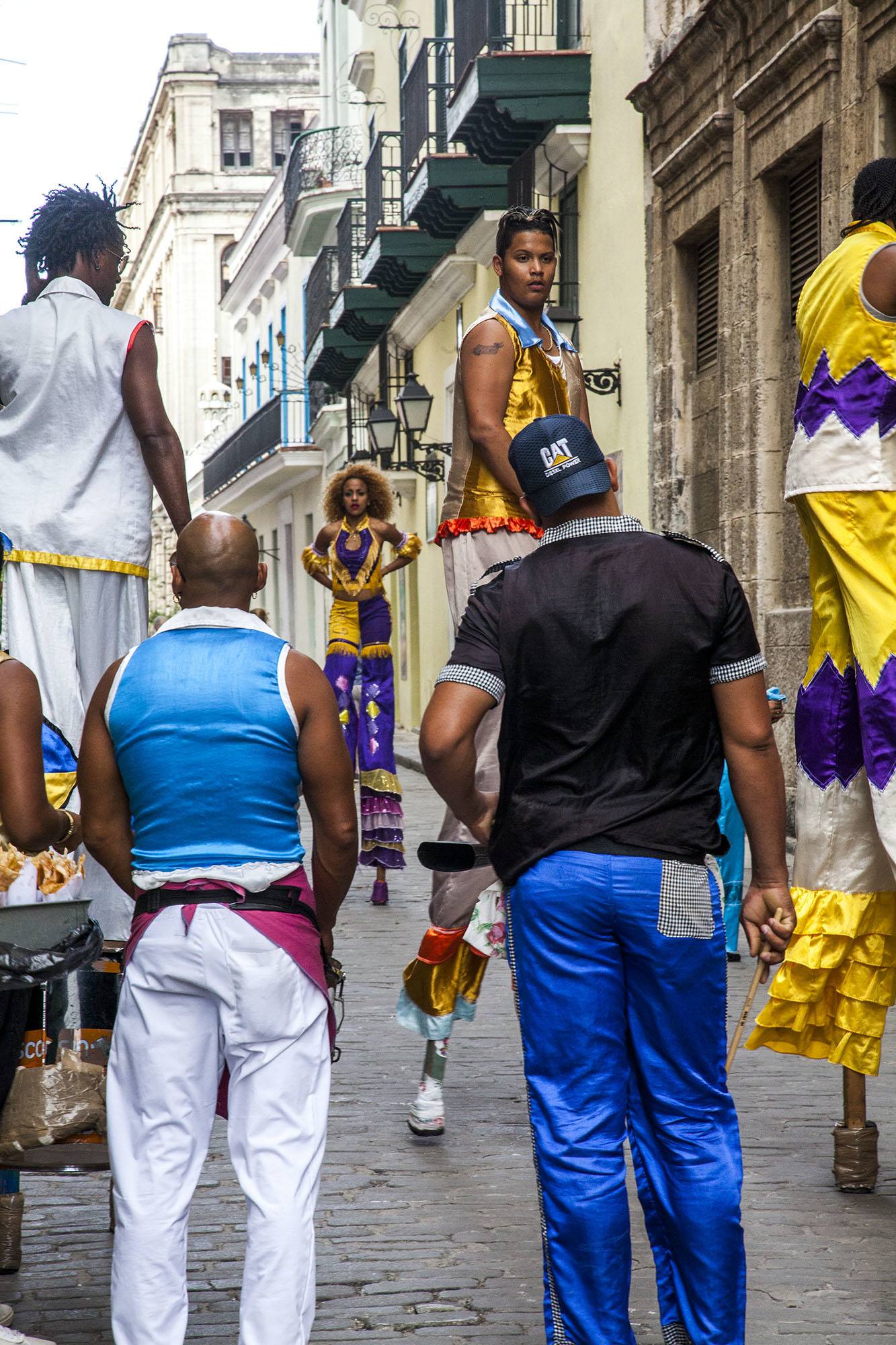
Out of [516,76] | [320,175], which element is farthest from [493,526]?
[320,175]

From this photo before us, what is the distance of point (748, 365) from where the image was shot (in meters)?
13.3

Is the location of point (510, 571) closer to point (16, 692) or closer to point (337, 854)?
point (337, 854)

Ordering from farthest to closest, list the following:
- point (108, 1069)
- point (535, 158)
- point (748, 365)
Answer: point (535, 158)
point (748, 365)
point (108, 1069)

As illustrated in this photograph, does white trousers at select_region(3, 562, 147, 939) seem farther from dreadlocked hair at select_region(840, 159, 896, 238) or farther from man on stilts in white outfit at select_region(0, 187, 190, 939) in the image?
dreadlocked hair at select_region(840, 159, 896, 238)

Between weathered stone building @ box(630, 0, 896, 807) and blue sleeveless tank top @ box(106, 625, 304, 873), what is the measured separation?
8.39 m

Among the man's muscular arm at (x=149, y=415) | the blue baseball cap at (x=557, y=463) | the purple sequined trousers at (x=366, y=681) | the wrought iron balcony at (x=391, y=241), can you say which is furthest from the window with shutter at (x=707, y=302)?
the blue baseball cap at (x=557, y=463)

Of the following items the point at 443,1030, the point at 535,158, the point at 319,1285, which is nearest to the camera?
the point at 319,1285

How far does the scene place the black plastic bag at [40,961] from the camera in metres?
3.46

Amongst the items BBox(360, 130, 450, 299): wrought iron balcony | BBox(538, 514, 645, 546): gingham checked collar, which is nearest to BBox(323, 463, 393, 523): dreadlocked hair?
BBox(538, 514, 645, 546): gingham checked collar

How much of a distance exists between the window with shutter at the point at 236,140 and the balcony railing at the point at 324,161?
22.7 meters

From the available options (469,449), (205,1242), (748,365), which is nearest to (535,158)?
(748,365)

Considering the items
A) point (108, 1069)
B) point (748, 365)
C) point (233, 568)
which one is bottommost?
point (108, 1069)

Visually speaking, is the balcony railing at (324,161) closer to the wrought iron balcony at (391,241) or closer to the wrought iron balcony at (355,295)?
the wrought iron balcony at (355,295)

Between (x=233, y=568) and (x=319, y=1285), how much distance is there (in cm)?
159
